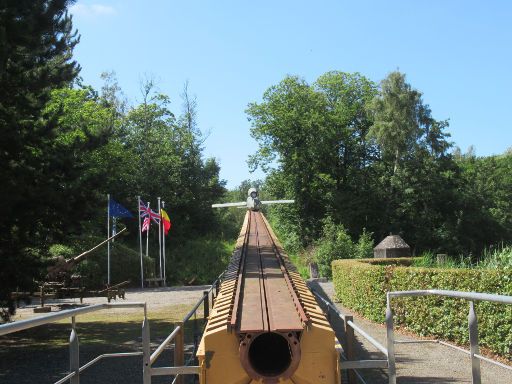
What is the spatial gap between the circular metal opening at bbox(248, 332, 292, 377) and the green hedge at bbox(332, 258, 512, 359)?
5.83 metres

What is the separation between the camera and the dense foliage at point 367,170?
43.5 metres

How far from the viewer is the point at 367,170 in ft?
155

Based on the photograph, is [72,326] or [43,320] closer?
[43,320]

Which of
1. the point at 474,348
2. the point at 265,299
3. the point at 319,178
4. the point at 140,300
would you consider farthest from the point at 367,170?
the point at 474,348

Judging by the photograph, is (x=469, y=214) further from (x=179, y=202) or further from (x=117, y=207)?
(x=117, y=207)

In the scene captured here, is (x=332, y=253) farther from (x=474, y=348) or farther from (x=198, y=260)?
(x=474, y=348)

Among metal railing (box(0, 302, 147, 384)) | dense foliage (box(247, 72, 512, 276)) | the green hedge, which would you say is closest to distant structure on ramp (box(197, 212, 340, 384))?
metal railing (box(0, 302, 147, 384))

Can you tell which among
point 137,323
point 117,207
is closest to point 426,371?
point 137,323

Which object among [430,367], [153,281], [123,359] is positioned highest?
[153,281]

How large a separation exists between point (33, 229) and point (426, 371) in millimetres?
8424

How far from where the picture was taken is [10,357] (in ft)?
38.7

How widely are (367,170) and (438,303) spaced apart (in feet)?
117

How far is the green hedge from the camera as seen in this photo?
32.8 feet

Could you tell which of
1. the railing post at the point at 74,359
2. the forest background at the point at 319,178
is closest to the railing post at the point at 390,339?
the railing post at the point at 74,359
